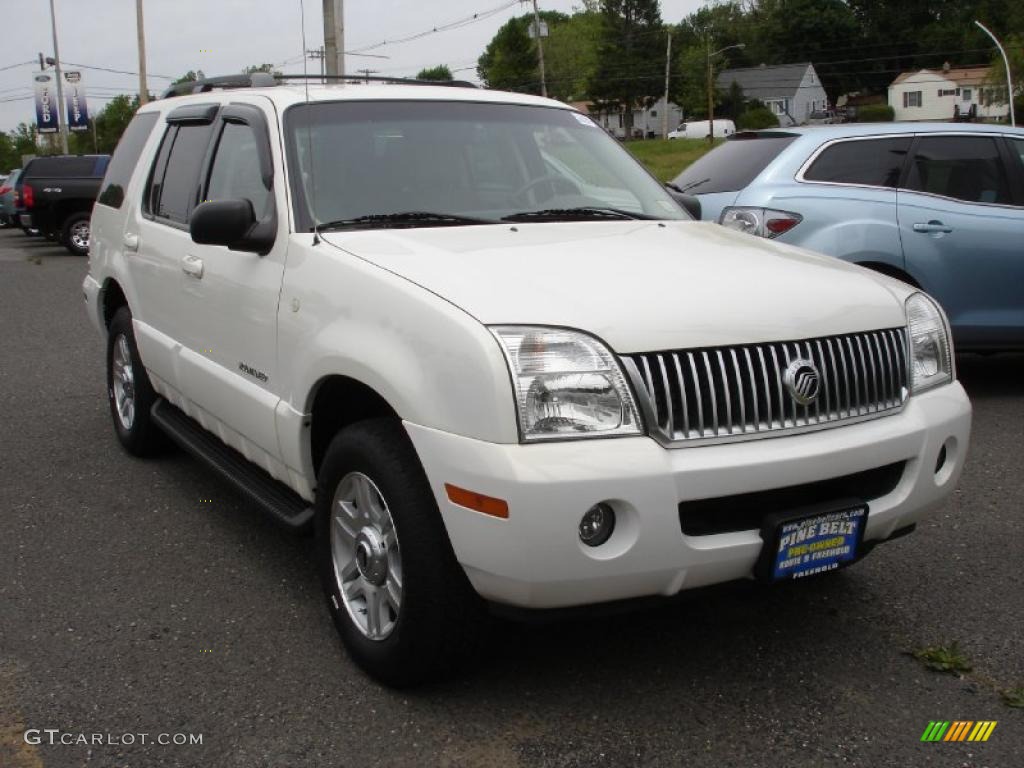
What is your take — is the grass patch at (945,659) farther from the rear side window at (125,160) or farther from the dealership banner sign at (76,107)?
the dealership banner sign at (76,107)

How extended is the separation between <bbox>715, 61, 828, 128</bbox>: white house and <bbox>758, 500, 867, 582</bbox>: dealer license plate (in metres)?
104

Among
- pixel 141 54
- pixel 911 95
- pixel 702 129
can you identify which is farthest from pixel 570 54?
pixel 141 54

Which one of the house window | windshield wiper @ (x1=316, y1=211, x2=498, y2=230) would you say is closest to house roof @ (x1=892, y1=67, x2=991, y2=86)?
the house window

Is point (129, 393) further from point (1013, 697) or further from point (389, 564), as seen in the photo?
point (1013, 697)

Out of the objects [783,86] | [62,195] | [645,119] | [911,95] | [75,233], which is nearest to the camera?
[62,195]

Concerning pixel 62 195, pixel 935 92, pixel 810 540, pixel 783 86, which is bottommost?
pixel 62 195

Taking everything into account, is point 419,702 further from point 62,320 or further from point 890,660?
point 62,320

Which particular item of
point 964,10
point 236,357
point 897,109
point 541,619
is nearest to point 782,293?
point 541,619

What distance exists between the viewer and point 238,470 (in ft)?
14.3

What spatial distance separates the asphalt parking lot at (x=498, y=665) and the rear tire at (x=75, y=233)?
1768 centimetres

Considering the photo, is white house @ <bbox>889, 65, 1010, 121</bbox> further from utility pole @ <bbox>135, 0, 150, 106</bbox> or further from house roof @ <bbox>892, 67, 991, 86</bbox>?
utility pole @ <bbox>135, 0, 150, 106</bbox>

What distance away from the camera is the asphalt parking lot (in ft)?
9.95

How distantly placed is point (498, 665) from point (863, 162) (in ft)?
16.3

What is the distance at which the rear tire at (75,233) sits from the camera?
21.4m
